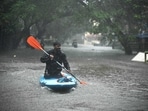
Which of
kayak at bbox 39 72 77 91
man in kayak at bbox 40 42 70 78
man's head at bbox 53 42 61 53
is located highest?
man's head at bbox 53 42 61 53

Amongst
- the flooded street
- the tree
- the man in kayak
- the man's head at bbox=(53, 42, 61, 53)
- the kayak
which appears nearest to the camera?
the flooded street

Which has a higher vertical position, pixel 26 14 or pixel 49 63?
pixel 26 14

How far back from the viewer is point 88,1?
32.2m

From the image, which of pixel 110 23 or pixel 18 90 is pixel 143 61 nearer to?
pixel 110 23

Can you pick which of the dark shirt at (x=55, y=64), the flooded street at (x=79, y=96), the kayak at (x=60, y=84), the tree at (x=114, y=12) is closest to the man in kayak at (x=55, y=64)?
the dark shirt at (x=55, y=64)

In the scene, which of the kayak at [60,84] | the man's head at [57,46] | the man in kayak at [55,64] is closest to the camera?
the kayak at [60,84]

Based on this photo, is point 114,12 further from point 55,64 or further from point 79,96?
point 79,96

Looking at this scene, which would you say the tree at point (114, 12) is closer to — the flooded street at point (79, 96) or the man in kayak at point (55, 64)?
the flooded street at point (79, 96)

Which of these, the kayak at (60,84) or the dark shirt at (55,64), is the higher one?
the dark shirt at (55,64)

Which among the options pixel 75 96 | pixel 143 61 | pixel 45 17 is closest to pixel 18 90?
pixel 75 96

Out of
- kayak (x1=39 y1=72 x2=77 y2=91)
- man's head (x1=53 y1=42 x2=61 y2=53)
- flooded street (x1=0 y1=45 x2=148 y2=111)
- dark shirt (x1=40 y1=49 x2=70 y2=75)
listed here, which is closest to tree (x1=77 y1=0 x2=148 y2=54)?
flooded street (x1=0 y1=45 x2=148 y2=111)

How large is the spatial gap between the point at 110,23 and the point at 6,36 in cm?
1275

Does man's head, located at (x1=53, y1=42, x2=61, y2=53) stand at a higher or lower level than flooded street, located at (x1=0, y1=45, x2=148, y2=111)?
higher

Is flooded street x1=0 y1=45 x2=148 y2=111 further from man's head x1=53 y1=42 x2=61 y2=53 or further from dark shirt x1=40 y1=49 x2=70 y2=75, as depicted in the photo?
man's head x1=53 y1=42 x2=61 y2=53
